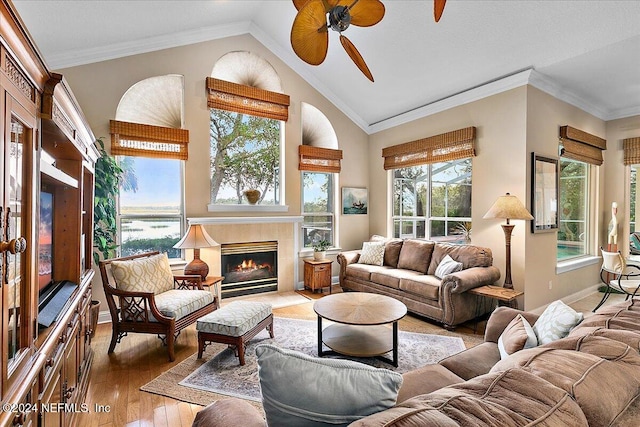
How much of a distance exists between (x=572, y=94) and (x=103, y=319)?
6.84 metres

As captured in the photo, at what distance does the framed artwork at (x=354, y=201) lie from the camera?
233 inches

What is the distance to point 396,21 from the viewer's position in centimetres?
382

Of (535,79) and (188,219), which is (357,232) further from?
(535,79)

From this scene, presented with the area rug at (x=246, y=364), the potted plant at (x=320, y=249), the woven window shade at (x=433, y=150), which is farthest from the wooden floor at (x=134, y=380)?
the woven window shade at (x=433, y=150)

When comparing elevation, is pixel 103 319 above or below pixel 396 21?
below

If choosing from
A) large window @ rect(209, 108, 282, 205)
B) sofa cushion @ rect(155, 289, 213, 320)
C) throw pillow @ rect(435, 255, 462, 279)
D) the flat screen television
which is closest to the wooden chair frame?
sofa cushion @ rect(155, 289, 213, 320)

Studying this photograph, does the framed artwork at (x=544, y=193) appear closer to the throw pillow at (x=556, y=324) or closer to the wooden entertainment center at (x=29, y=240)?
the throw pillow at (x=556, y=324)

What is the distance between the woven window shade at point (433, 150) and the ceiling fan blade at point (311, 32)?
2.94 m

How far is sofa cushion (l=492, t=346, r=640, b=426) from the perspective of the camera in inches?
35.6

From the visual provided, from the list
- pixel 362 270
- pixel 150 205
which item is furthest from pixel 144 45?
pixel 362 270

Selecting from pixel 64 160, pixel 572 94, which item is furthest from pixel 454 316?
pixel 64 160

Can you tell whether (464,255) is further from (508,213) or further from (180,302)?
(180,302)

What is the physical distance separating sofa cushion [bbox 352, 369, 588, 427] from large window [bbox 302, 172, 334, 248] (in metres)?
4.67

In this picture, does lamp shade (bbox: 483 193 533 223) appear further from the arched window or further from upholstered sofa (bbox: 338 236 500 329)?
the arched window
